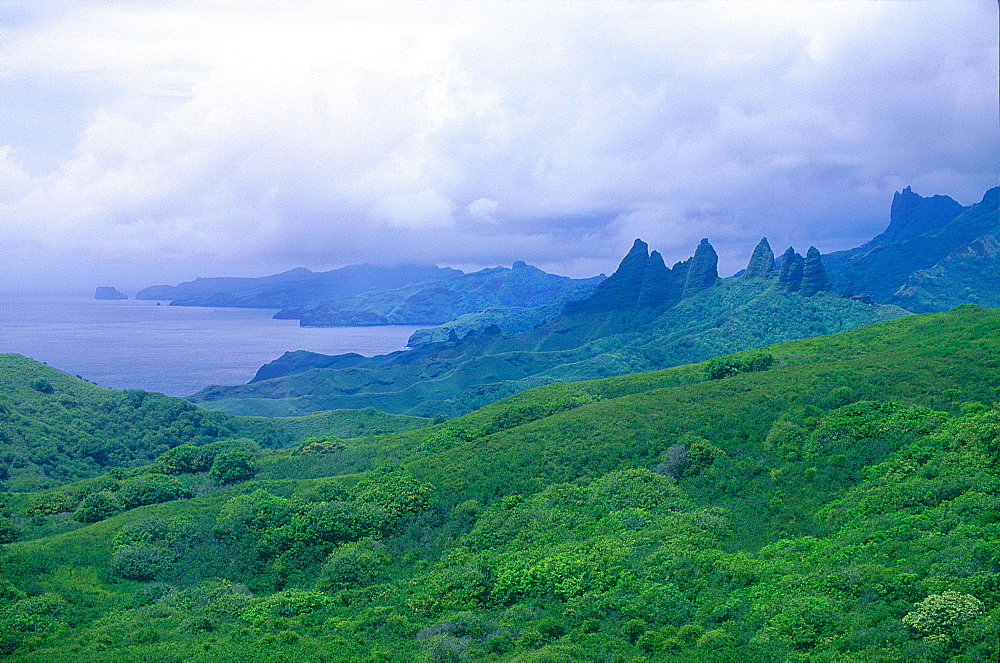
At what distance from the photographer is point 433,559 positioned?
39094 millimetres

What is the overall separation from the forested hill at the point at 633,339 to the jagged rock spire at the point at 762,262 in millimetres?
259

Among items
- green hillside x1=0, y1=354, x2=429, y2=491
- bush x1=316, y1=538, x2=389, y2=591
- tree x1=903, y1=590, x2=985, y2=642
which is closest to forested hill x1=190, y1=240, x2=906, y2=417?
green hillside x1=0, y1=354, x2=429, y2=491

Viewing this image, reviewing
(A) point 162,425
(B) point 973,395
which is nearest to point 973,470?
(B) point 973,395

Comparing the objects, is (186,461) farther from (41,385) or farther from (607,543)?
(41,385)

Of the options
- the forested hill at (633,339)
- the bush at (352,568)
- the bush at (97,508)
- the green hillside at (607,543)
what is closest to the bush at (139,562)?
the green hillside at (607,543)

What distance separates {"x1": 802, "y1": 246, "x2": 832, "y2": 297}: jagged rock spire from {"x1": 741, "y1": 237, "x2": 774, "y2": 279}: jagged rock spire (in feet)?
47.5

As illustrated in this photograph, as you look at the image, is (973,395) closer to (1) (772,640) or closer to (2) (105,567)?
(1) (772,640)

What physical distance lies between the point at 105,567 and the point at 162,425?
74730 millimetres

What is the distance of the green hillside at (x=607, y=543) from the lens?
2425cm

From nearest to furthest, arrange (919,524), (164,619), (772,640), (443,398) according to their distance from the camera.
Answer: (772,640)
(919,524)
(164,619)
(443,398)

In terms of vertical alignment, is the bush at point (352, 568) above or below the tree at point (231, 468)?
below

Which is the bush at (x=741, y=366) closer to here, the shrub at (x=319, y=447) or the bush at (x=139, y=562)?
the shrub at (x=319, y=447)

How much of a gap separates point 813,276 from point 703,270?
32150 mm

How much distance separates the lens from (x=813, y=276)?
6053 inches
